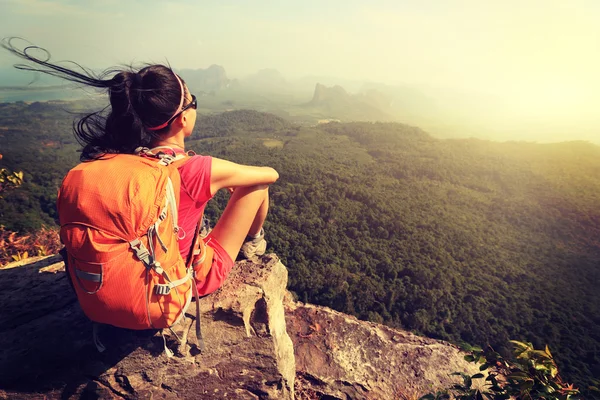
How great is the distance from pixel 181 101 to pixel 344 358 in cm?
488


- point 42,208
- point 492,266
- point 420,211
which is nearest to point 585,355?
point 492,266

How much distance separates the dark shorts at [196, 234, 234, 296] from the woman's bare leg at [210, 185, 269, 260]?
5 cm

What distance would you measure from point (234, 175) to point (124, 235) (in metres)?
0.97

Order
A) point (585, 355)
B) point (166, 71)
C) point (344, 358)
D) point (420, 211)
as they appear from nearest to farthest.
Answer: point (166, 71)
point (344, 358)
point (585, 355)
point (420, 211)

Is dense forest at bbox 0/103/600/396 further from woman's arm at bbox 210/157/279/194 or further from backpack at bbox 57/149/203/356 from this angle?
woman's arm at bbox 210/157/279/194

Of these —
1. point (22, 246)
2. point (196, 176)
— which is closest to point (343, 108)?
point (22, 246)

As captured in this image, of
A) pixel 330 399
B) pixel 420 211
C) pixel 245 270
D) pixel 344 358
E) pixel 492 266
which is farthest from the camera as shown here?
pixel 420 211

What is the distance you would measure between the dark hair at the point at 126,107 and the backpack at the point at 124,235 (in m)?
0.18

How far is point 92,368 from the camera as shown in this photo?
285 centimetres

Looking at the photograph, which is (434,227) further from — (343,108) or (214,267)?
(343,108)

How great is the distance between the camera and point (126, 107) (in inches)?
84.4

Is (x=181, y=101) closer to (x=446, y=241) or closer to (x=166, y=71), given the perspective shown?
(x=166, y=71)

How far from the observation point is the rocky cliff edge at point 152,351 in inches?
109

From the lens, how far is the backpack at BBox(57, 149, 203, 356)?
6.06 feet
